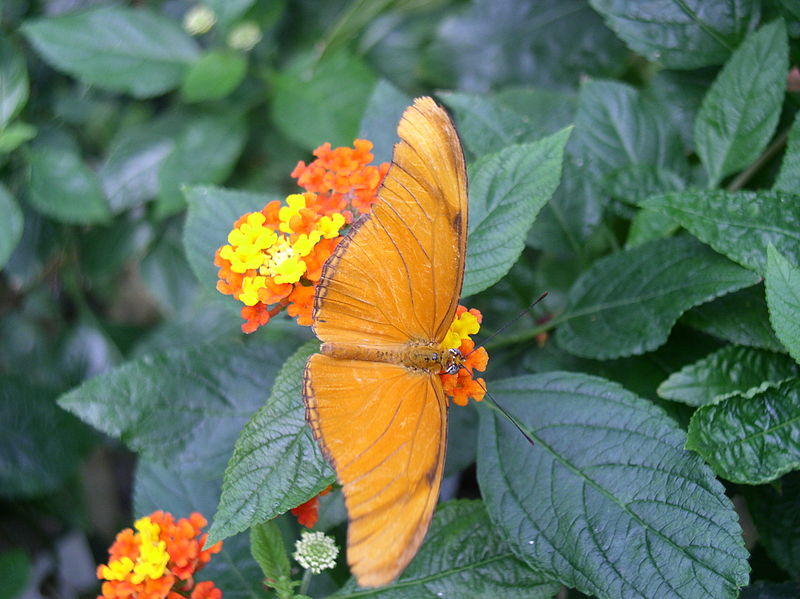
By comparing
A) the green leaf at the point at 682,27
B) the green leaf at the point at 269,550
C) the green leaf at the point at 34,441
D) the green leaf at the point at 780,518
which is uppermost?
the green leaf at the point at 682,27

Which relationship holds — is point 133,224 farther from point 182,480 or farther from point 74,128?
point 182,480

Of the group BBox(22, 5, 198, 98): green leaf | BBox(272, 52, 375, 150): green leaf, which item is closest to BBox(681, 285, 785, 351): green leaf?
BBox(272, 52, 375, 150): green leaf

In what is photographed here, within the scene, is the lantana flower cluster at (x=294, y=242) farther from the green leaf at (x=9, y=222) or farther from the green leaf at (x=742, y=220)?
the green leaf at (x=9, y=222)

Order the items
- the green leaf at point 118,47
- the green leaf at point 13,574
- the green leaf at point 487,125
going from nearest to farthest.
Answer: the green leaf at point 487,125 < the green leaf at point 13,574 < the green leaf at point 118,47

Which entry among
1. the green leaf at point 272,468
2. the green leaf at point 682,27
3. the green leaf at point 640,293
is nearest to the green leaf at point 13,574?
the green leaf at point 272,468

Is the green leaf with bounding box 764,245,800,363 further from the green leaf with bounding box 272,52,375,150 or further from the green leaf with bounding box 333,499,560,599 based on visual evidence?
the green leaf with bounding box 272,52,375,150

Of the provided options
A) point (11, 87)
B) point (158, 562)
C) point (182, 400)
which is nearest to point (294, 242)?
point (182, 400)
